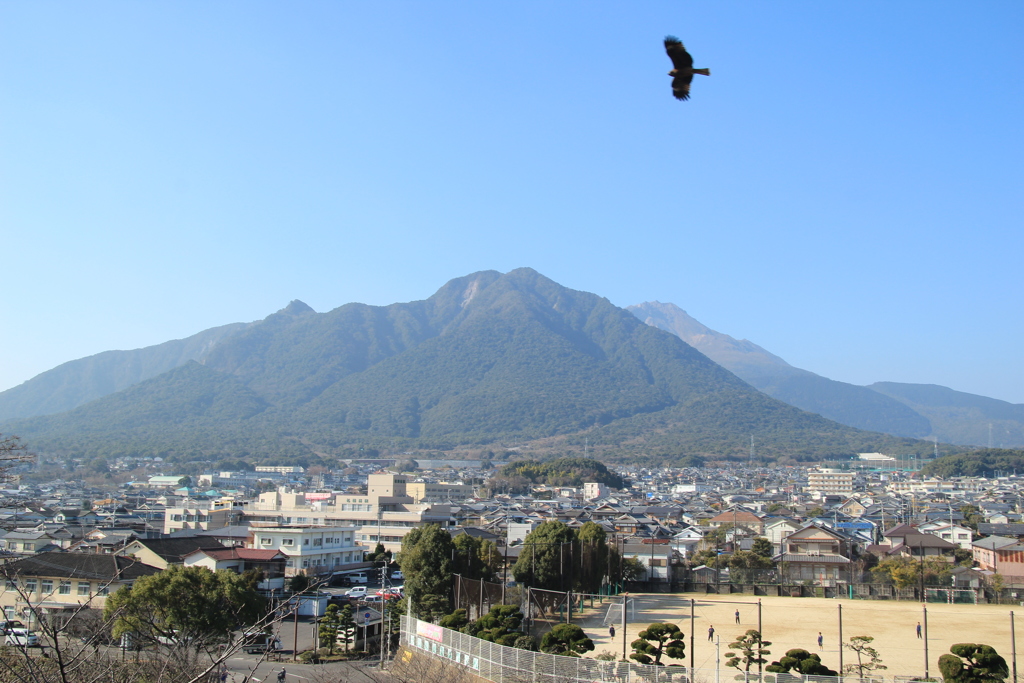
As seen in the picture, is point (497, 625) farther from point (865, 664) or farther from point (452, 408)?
point (452, 408)

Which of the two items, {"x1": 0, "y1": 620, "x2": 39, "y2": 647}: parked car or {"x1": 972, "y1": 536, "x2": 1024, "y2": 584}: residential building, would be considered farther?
{"x1": 972, "y1": 536, "x2": 1024, "y2": 584}: residential building

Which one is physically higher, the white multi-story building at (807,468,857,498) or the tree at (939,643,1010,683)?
the tree at (939,643,1010,683)

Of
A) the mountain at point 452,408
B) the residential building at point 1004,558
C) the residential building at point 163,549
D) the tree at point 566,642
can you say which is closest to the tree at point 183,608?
the tree at point 566,642

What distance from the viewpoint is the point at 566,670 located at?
12.9 metres

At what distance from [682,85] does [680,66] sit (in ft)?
0.31

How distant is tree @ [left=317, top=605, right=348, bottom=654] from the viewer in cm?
1927

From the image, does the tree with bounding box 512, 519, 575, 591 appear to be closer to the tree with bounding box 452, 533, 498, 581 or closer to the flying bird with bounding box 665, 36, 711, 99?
the tree with bounding box 452, 533, 498, 581

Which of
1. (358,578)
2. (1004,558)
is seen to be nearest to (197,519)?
(358,578)

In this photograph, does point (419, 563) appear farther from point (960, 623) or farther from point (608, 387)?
point (608, 387)

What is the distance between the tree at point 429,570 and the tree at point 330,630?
211 cm

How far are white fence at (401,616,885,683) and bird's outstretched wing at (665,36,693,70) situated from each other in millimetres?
10085

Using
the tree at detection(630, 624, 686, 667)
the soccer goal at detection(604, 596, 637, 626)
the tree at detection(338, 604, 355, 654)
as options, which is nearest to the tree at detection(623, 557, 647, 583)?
the soccer goal at detection(604, 596, 637, 626)

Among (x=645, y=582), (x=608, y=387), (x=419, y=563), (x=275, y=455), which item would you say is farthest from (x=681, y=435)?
(x=419, y=563)

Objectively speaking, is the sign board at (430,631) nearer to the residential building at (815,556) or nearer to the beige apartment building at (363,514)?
the residential building at (815,556)
